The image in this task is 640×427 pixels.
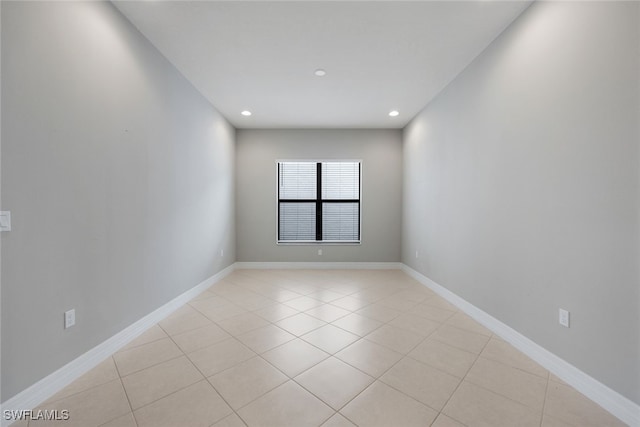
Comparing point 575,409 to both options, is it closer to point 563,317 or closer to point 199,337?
point 563,317

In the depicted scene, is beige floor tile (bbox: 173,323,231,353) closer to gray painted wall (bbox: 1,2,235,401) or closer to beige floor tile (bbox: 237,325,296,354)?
beige floor tile (bbox: 237,325,296,354)

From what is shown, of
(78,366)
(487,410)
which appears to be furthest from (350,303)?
(78,366)

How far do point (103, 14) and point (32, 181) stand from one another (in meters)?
1.43

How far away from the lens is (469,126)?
2.86 meters

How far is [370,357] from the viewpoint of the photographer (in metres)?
2.02

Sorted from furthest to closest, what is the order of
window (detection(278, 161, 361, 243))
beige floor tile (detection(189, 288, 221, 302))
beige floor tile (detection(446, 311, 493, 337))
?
window (detection(278, 161, 361, 243)), beige floor tile (detection(189, 288, 221, 302)), beige floor tile (detection(446, 311, 493, 337))

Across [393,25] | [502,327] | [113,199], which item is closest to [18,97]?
[113,199]

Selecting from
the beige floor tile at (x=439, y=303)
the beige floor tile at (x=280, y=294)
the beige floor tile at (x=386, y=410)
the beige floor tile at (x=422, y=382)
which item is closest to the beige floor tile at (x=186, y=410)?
the beige floor tile at (x=386, y=410)

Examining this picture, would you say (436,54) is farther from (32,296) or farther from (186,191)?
(32,296)

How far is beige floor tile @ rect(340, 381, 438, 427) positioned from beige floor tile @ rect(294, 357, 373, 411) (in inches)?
2.3

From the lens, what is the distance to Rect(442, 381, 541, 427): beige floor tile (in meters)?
1.39

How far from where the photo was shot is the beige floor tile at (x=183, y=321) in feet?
8.21

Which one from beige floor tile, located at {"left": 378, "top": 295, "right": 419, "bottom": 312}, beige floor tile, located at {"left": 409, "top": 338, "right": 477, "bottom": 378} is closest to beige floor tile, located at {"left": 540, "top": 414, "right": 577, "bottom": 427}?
beige floor tile, located at {"left": 409, "top": 338, "right": 477, "bottom": 378}

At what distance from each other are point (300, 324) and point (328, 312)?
44 centimetres
